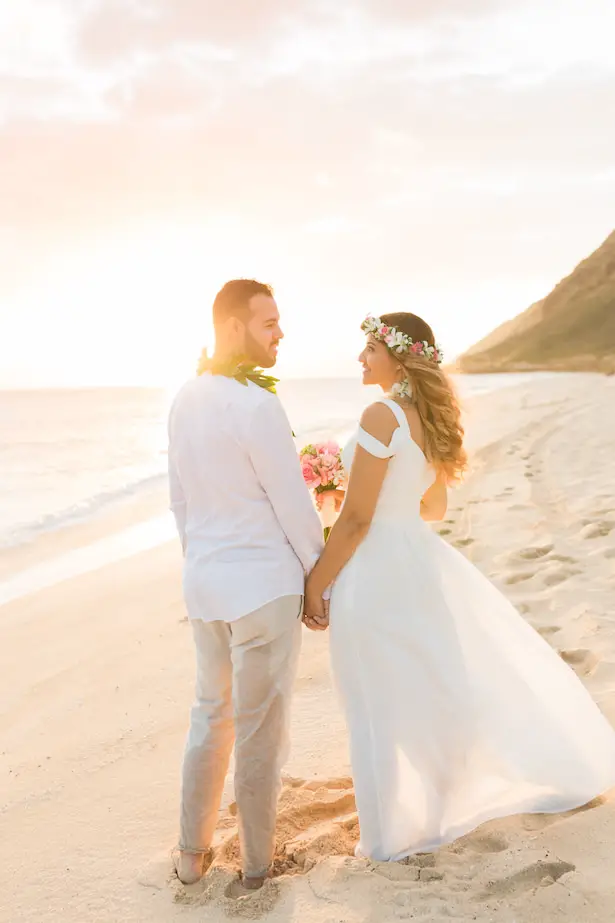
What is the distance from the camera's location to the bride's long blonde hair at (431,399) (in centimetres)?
319

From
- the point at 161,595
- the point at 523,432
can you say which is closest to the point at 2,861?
the point at 161,595

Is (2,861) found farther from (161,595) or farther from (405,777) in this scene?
(161,595)

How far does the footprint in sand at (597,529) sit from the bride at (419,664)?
14.2ft

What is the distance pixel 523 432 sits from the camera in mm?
18875

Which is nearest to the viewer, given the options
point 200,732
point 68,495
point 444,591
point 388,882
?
point 388,882

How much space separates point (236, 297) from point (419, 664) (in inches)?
64.3

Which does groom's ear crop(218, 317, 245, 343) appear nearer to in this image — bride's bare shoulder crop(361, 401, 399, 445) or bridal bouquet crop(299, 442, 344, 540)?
bride's bare shoulder crop(361, 401, 399, 445)

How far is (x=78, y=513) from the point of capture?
541 inches

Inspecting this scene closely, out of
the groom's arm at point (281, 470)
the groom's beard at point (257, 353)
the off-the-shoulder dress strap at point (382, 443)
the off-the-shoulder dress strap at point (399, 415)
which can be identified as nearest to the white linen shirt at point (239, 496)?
the groom's arm at point (281, 470)

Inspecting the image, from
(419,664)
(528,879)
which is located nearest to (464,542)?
(419,664)

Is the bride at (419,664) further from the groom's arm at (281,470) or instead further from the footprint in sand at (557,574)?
the footprint in sand at (557,574)

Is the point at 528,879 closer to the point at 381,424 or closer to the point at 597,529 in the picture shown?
the point at 381,424

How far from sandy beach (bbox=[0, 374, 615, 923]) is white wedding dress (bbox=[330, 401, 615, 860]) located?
0.32 feet

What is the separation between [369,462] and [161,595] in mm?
4831
